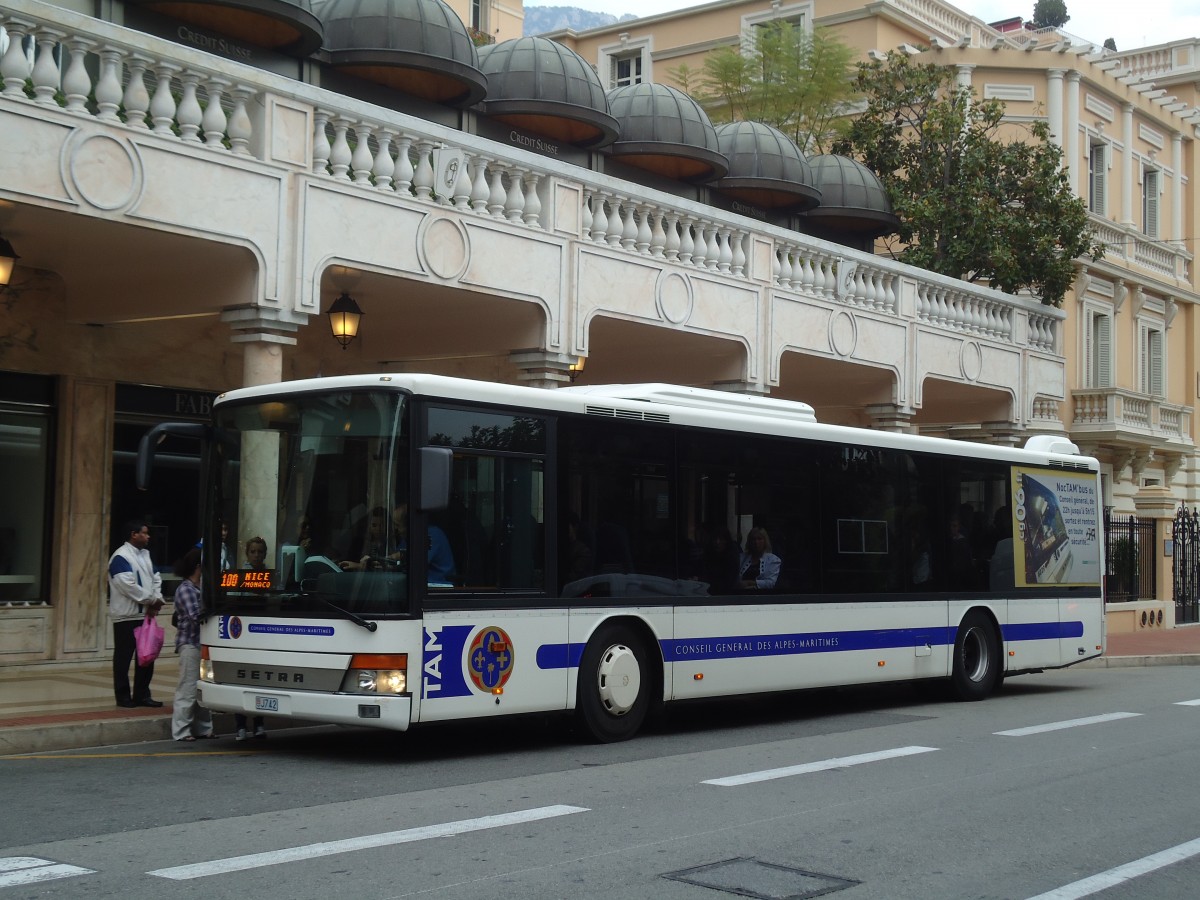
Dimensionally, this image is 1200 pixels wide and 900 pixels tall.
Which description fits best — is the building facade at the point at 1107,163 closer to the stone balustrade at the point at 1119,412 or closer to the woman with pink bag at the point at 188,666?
the stone balustrade at the point at 1119,412

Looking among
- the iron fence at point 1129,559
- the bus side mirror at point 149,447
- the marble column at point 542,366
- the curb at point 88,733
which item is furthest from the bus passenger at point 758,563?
the iron fence at point 1129,559

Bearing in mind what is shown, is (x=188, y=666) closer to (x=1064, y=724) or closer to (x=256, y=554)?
(x=256, y=554)

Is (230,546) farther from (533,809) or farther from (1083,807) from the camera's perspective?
(1083,807)

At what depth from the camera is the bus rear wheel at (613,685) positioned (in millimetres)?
11516

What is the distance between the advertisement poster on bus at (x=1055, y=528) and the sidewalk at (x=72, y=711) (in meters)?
8.77

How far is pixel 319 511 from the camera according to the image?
10.4 meters

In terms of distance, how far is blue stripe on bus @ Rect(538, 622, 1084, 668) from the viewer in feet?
37.1

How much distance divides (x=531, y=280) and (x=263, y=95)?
12.7ft

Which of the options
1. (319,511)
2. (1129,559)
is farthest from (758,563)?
(1129,559)

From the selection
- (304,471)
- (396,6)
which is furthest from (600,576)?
(396,6)

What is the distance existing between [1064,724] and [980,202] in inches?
588

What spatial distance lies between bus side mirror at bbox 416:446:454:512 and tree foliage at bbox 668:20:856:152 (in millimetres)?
21933

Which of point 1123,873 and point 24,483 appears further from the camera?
point 24,483

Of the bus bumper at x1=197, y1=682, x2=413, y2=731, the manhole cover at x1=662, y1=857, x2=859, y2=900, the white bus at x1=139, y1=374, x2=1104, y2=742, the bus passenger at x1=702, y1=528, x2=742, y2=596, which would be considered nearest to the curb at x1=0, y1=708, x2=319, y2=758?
the bus bumper at x1=197, y1=682, x2=413, y2=731
